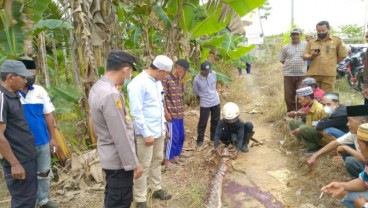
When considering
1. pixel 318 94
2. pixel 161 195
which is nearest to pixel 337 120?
pixel 318 94

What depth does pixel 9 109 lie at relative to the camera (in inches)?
108

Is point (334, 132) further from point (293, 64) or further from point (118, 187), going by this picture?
point (118, 187)

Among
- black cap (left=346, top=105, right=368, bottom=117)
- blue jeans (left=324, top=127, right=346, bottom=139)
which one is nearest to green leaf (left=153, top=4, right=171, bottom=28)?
blue jeans (left=324, top=127, right=346, bottom=139)

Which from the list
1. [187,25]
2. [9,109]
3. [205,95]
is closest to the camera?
[9,109]

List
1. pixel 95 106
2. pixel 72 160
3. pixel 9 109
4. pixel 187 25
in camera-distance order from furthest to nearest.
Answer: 1. pixel 187 25
2. pixel 72 160
3. pixel 9 109
4. pixel 95 106

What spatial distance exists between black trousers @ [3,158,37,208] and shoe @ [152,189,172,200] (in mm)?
1259

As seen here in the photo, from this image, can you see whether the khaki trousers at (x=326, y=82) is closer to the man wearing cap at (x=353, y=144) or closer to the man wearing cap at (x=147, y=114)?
the man wearing cap at (x=353, y=144)

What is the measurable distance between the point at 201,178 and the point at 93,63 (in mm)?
2037

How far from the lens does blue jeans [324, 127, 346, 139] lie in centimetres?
399

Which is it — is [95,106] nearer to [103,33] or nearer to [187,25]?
[103,33]

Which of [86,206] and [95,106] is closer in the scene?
[95,106]

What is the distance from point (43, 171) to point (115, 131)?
1337 mm

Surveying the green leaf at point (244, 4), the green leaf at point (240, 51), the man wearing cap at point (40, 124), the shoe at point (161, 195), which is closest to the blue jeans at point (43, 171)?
the man wearing cap at point (40, 124)

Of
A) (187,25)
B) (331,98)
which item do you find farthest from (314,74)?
(187,25)
